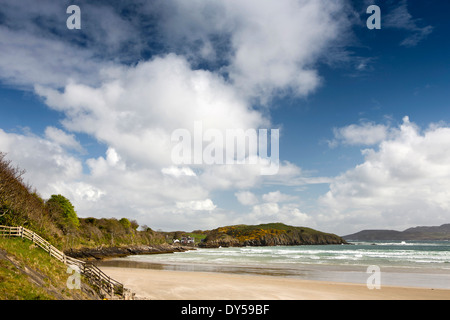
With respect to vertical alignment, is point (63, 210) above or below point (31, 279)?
below

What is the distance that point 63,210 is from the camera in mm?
69625

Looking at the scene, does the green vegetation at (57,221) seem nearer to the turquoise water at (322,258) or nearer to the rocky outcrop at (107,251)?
the rocky outcrop at (107,251)

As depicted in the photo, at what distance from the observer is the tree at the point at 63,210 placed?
63500mm

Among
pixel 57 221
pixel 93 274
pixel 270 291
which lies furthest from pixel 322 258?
pixel 57 221

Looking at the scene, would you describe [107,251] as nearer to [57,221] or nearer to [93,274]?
[57,221]

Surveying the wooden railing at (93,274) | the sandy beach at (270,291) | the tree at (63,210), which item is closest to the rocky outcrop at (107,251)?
the tree at (63,210)

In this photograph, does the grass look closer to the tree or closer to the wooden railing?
the wooden railing

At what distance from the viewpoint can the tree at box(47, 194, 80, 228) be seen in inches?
2500

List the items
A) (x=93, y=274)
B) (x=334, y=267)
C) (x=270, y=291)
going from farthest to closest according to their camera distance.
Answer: (x=334, y=267) → (x=270, y=291) → (x=93, y=274)

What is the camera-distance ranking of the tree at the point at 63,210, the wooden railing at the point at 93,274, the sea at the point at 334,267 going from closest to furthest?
the wooden railing at the point at 93,274 → the sea at the point at 334,267 → the tree at the point at 63,210

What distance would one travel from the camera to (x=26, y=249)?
2242 cm

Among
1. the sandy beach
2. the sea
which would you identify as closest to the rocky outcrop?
the sea
